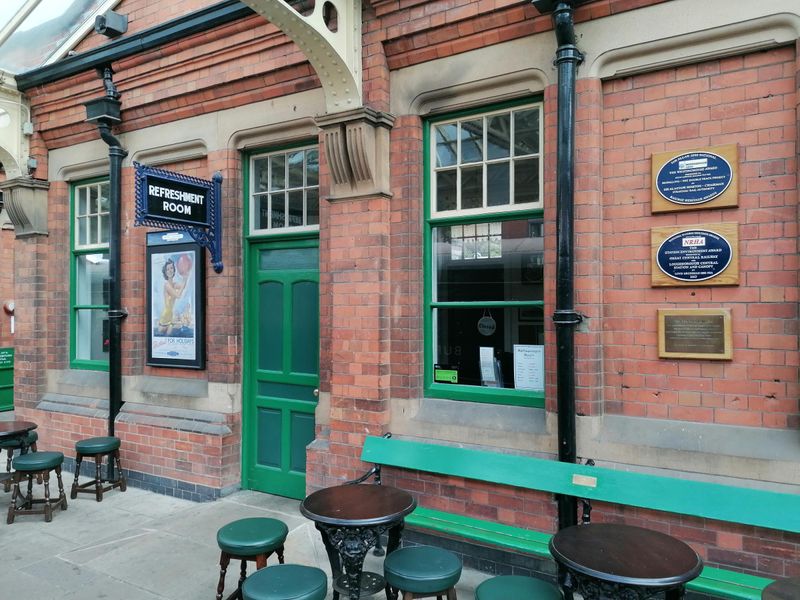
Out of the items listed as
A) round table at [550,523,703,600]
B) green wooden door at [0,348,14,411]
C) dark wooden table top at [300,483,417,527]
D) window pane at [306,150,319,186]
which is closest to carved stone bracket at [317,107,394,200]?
window pane at [306,150,319,186]

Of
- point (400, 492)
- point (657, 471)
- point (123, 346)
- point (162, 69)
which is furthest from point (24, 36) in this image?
point (657, 471)

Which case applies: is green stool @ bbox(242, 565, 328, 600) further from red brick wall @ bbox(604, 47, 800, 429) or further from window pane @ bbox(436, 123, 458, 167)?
window pane @ bbox(436, 123, 458, 167)

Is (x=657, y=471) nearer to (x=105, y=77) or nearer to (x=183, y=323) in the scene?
(x=183, y=323)

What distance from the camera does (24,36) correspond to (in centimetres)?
691

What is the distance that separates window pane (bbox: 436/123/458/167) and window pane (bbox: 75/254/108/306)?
473 cm

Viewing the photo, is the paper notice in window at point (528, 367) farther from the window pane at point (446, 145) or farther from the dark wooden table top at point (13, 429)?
the dark wooden table top at point (13, 429)

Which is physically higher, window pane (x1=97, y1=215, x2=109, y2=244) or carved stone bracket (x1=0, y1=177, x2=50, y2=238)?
carved stone bracket (x1=0, y1=177, x2=50, y2=238)

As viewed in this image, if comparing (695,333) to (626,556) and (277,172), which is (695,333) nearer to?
(626,556)

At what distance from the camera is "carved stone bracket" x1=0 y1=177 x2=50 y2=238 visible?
7.43 metres

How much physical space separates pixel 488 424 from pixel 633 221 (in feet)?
5.96

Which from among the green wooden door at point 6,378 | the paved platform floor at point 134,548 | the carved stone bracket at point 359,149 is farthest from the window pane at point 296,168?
the green wooden door at point 6,378

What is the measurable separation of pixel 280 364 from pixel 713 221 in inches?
160

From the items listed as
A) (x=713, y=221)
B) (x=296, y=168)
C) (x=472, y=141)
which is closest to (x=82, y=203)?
(x=296, y=168)

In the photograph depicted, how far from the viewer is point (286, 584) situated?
307 centimetres
